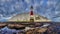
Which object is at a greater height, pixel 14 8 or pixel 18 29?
pixel 14 8

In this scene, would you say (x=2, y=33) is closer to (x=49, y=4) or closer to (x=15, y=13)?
(x=15, y=13)

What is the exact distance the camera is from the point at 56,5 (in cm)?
167

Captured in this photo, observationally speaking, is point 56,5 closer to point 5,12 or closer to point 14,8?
point 14,8

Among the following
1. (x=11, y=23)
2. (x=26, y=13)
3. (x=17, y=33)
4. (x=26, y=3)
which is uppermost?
(x=26, y=3)

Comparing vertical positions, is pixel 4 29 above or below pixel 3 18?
below

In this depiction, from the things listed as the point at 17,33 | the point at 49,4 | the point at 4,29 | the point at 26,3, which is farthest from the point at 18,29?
the point at 49,4

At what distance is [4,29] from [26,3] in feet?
1.37

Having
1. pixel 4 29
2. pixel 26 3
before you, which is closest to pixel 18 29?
pixel 4 29

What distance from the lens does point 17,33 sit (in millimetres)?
1677

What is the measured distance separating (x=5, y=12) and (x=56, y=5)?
0.63 m

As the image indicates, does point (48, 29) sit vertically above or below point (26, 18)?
below

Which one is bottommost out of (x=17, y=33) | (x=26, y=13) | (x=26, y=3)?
(x=17, y=33)

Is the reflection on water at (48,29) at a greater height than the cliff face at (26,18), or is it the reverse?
the cliff face at (26,18)

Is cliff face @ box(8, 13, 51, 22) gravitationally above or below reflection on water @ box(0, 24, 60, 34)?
above
